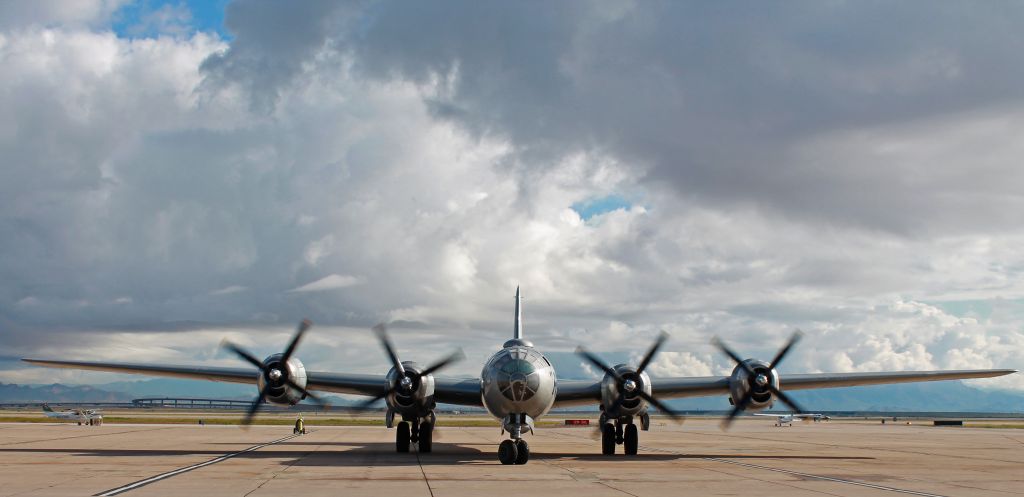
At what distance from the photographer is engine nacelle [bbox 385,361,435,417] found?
101ft

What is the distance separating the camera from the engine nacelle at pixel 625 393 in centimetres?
3067

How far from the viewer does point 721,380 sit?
33.0 meters

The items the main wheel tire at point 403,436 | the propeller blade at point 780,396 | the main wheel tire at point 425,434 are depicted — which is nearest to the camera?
the propeller blade at point 780,396

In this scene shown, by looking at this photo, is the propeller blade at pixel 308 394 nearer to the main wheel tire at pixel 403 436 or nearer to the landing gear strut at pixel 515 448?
the main wheel tire at pixel 403 436

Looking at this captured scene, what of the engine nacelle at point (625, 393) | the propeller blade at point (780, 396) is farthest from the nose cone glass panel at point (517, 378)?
the propeller blade at point (780, 396)

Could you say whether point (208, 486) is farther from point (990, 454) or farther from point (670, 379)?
point (990, 454)

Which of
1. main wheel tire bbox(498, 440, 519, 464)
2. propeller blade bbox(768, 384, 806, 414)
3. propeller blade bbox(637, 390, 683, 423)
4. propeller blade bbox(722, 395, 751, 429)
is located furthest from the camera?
propeller blade bbox(722, 395, 751, 429)

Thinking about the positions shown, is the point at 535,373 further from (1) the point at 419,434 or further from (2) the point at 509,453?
(1) the point at 419,434

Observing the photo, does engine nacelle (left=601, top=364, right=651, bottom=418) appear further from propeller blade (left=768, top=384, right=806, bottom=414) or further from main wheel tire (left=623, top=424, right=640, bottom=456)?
propeller blade (left=768, top=384, right=806, bottom=414)

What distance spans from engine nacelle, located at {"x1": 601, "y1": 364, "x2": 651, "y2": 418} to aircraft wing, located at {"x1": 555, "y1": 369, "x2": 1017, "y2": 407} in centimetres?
104

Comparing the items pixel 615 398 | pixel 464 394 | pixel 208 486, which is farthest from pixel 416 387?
pixel 208 486

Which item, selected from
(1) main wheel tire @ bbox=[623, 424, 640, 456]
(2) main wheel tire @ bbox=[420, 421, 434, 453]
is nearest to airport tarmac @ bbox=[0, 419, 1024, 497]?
(1) main wheel tire @ bbox=[623, 424, 640, 456]

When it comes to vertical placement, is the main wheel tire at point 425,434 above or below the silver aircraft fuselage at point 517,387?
below

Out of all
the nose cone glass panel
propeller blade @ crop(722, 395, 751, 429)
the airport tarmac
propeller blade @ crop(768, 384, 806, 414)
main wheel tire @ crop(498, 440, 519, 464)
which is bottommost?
the airport tarmac
